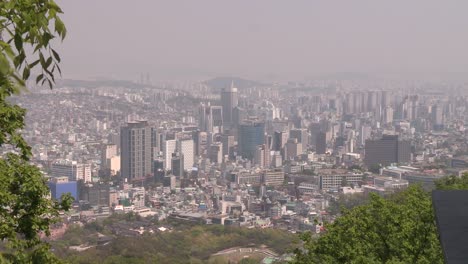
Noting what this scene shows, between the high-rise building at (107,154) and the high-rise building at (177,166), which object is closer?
the high-rise building at (177,166)

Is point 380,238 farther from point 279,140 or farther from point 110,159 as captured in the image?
point 279,140

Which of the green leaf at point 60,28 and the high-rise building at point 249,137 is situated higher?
the green leaf at point 60,28

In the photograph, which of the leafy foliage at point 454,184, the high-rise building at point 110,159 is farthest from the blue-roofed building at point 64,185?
the leafy foliage at point 454,184

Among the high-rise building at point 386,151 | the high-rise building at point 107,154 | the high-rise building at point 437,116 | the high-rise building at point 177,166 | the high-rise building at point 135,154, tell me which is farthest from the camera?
the high-rise building at point 437,116

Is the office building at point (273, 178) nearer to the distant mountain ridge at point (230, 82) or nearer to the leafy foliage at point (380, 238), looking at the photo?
the leafy foliage at point (380, 238)

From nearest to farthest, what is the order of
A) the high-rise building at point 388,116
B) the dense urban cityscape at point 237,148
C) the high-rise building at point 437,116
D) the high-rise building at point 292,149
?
1. the dense urban cityscape at point 237,148
2. the high-rise building at point 292,149
3. the high-rise building at point 437,116
4. the high-rise building at point 388,116

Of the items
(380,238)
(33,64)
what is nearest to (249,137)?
(380,238)

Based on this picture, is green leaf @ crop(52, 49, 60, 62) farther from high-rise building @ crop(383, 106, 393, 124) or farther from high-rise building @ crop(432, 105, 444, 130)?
high-rise building @ crop(383, 106, 393, 124)

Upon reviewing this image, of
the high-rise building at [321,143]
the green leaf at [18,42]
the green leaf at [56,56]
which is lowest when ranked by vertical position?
the high-rise building at [321,143]
